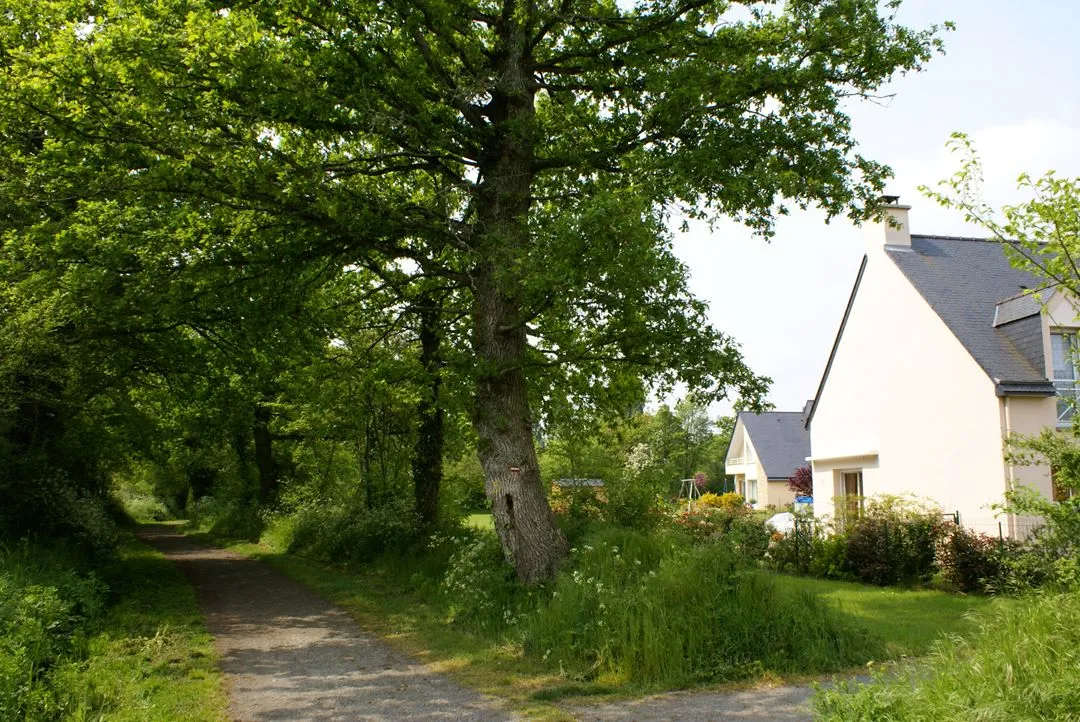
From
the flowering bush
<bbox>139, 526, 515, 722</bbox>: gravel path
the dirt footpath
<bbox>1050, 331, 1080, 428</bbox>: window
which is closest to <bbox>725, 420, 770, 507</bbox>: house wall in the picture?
<bbox>1050, 331, 1080, 428</bbox>: window

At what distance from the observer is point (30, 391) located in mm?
12664

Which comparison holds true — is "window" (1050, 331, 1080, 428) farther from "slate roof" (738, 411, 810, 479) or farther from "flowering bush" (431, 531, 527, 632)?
"slate roof" (738, 411, 810, 479)

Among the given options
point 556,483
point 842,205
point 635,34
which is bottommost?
point 556,483

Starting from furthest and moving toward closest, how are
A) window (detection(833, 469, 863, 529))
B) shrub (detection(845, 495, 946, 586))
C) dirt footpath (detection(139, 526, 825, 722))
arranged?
window (detection(833, 469, 863, 529)) < shrub (detection(845, 495, 946, 586)) < dirt footpath (detection(139, 526, 825, 722))

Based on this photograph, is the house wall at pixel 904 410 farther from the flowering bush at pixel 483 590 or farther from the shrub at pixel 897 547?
the flowering bush at pixel 483 590

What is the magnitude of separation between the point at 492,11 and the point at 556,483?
8290mm

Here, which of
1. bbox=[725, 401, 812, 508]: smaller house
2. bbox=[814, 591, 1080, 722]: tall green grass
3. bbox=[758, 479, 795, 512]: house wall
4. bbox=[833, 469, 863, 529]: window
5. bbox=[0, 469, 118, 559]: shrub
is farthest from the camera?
bbox=[725, 401, 812, 508]: smaller house

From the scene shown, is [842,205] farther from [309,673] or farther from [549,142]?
[309,673]

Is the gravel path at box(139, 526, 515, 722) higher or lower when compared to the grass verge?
lower

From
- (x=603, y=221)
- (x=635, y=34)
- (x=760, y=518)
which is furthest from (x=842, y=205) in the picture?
(x=760, y=518)

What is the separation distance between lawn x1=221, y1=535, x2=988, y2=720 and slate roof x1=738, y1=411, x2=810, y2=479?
3286 centimetres

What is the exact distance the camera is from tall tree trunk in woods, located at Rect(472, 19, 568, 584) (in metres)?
11.3

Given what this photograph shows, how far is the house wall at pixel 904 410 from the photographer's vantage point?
20.2 m

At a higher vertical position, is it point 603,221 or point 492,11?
point 492,11
